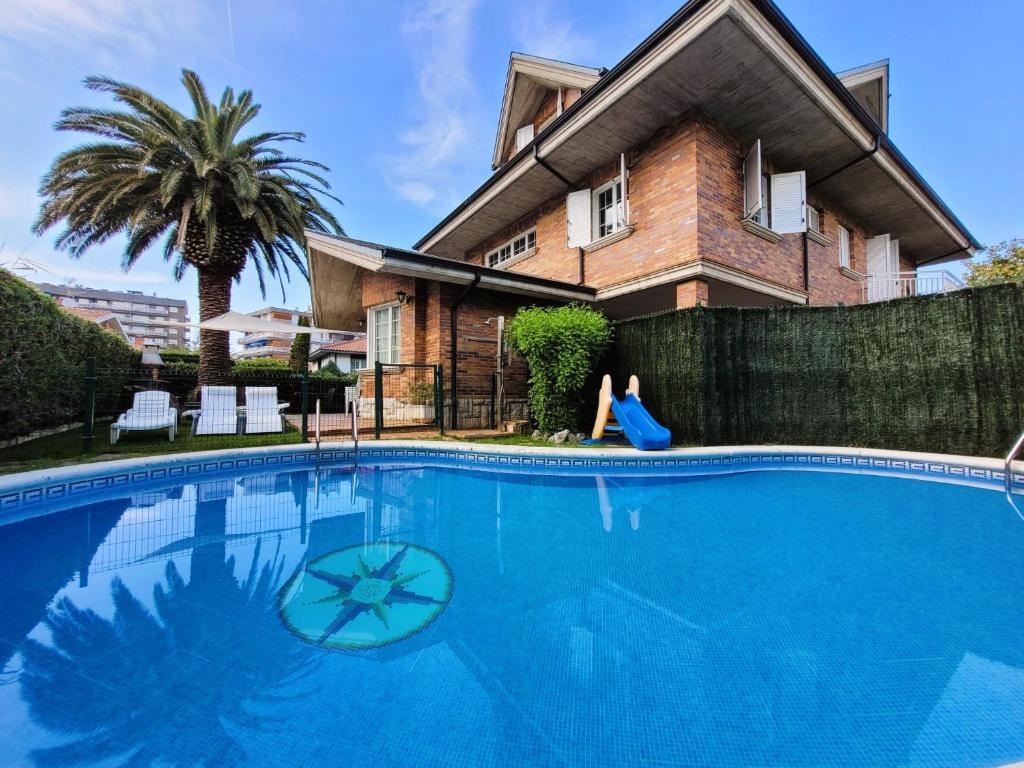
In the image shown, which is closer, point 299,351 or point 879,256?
point 879,256

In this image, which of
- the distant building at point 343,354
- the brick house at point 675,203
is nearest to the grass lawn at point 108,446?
the brick house at point 675,203

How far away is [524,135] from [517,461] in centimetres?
1268

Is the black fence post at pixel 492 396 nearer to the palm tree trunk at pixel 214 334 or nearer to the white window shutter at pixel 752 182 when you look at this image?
the white window shutter at pixel 752 182

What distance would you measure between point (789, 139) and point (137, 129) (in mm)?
15485

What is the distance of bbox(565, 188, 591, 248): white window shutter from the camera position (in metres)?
10.3

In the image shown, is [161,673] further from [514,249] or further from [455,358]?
Result: [514,249]

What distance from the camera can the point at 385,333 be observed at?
11586 mm

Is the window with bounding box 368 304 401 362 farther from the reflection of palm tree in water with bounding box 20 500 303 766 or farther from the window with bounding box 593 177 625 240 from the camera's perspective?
the reflection of palm tree in water with bounding box 20 500 303 766

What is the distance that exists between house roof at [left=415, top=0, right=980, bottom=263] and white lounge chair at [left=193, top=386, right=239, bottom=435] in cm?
843

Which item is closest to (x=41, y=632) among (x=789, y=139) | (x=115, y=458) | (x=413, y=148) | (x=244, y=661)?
(x=244, y=661)

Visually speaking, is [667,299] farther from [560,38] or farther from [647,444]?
[560,38]

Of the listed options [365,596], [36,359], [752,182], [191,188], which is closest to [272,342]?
[191,188]

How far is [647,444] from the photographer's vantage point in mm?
7105

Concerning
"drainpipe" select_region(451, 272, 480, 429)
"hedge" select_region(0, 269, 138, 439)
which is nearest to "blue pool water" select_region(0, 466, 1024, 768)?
"hedge" select_region(0, 269, 138, 439)
